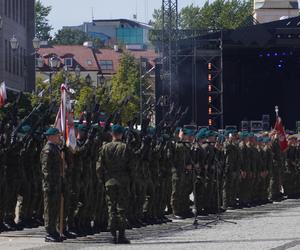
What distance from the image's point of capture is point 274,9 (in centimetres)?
12000

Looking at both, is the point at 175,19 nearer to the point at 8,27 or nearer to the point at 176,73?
the point at 176,73

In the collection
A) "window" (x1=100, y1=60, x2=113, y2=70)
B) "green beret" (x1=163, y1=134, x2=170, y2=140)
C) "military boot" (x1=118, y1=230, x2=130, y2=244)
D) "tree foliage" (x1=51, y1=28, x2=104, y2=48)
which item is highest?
"tree foliage" (x1=51, y1=28, x2=104, y2=48)

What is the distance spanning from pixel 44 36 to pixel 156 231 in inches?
4829

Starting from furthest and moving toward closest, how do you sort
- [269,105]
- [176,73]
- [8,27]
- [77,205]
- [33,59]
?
[33,59] < [8,27] < [269,105] < [176,73] < [77,205]

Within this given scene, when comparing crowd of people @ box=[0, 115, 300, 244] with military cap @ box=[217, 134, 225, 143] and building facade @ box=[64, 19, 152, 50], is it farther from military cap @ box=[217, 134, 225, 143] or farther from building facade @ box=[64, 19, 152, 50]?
building facade @ box=[64, 19, 152, 50]

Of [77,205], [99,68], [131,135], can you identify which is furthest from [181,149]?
[99,68]

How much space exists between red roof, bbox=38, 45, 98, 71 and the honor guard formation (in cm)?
9462

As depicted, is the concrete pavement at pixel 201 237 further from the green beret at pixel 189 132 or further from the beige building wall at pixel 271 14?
the beige building wall at pixel 271 14

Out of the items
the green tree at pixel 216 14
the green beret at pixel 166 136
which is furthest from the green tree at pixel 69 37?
the green beret at pixel 166 136

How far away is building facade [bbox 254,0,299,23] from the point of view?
379 feet

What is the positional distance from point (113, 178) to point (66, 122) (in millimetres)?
1658

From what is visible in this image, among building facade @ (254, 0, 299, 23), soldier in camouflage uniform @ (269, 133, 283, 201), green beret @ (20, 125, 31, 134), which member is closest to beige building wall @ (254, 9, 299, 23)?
building facade @ (254, 0, 299, 23)

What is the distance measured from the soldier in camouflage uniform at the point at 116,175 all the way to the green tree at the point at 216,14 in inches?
3794

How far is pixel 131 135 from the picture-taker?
2088cm
